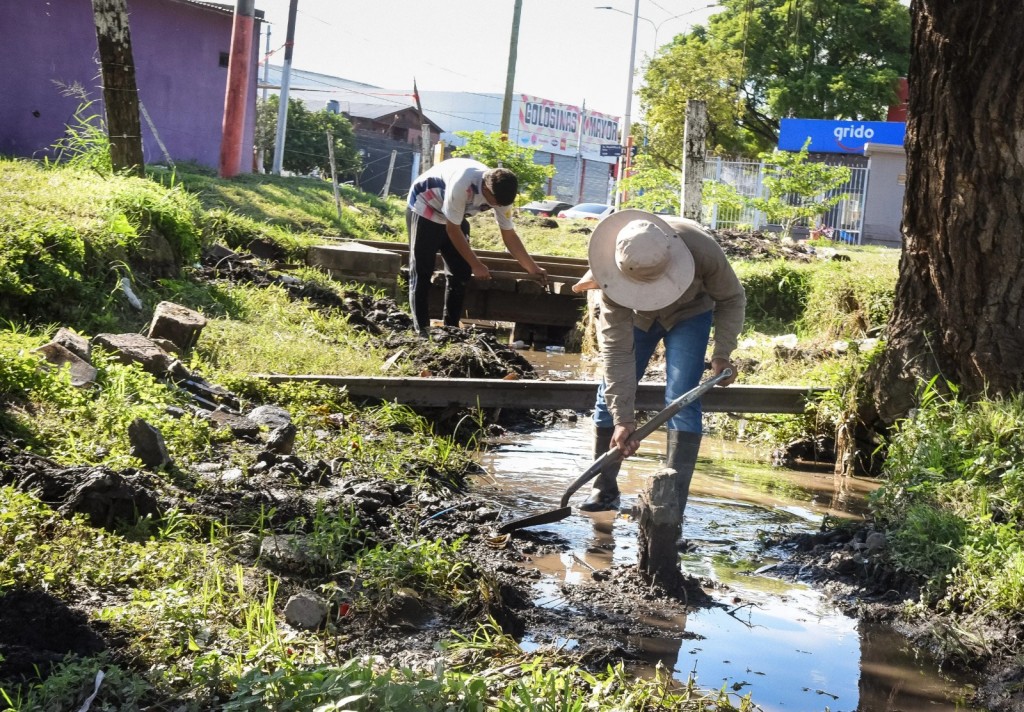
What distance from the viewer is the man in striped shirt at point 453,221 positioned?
27.7 feet

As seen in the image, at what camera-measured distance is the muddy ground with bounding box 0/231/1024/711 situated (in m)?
3.43

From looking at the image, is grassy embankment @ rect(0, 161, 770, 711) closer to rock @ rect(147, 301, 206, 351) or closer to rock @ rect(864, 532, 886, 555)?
rock @ rect(147, 301, 206, 351)

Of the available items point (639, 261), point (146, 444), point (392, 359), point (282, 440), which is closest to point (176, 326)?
point (392, 359)

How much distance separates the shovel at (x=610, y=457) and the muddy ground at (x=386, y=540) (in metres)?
0.08

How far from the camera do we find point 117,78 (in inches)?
398

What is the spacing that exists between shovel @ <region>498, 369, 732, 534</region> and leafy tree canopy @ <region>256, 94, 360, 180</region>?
3391 centimetres

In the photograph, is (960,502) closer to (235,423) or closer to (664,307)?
(664,307)

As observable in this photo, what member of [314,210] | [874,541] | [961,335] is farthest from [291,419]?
[314,210]

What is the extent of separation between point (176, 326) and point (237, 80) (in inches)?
563

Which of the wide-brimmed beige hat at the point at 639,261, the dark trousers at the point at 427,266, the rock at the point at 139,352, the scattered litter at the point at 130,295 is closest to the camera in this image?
the wide-brimmed beige hat at the point at 639,261

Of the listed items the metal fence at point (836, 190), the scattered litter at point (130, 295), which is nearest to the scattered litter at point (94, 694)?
the scattered litter at point (130, 295)

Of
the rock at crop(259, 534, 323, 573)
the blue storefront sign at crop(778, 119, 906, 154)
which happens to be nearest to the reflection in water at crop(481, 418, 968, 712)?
the rock at crop(259, 534, 323, 573)

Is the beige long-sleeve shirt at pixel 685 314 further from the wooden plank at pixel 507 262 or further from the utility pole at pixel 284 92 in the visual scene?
the utility pole at pixel 284 92

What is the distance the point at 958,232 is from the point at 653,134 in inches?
1208
